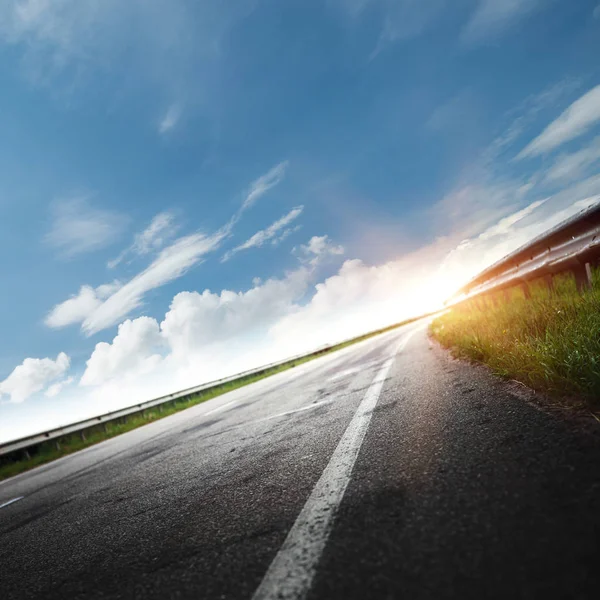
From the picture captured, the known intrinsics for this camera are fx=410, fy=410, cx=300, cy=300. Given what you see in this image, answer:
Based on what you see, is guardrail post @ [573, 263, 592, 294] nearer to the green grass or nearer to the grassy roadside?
the green grass

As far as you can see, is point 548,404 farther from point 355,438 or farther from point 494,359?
point 494,359

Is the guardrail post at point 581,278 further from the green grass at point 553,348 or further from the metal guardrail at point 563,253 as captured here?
the green grass at point 553,348

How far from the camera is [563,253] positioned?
4.72m

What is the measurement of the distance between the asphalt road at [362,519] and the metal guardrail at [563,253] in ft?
6.05

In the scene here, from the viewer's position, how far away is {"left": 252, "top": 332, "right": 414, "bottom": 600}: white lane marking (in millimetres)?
1358

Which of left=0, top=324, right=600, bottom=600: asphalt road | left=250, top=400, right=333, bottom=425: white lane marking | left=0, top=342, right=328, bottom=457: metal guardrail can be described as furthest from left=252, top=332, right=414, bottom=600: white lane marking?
left=0, top=342, right=328, bottom=457: metal guardrail

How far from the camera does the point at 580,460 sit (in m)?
1.69

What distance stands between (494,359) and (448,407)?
1276 mm

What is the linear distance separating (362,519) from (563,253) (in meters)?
4.35

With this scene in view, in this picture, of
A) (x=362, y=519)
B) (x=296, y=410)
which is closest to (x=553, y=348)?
(x=362, y=519)

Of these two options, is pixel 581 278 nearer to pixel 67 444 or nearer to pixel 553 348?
pixel 553 348

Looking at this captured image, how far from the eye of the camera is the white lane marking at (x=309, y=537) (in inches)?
53.5

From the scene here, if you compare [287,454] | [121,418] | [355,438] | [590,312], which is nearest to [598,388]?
[590,312]

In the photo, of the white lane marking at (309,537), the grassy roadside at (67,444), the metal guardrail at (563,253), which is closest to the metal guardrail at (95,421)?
the grassy roadside at (67,444)
